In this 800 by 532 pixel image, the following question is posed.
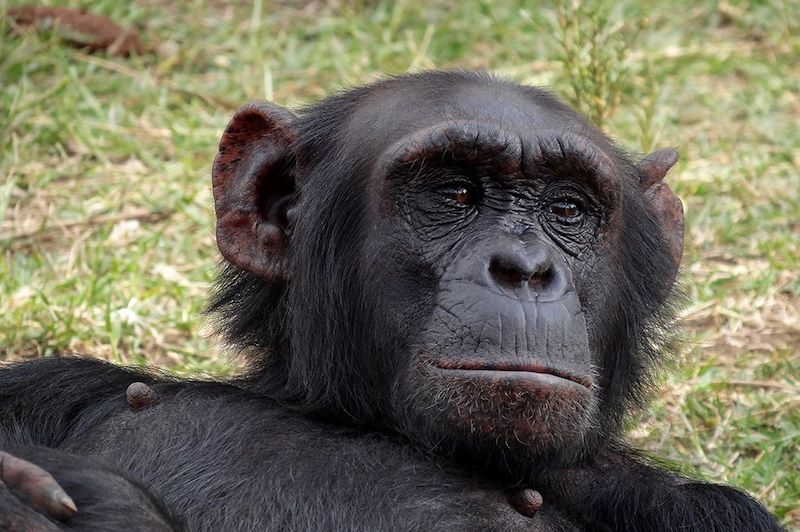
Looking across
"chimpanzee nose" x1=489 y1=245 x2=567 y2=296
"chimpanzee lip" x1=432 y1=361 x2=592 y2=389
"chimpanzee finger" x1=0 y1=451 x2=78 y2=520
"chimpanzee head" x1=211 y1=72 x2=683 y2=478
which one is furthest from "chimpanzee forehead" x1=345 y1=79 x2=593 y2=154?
"chimpanzee finger" x1=0 y1=451 x2=78 y2=520

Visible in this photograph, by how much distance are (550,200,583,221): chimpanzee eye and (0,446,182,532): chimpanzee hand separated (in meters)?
1.74

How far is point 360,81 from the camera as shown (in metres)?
9.05

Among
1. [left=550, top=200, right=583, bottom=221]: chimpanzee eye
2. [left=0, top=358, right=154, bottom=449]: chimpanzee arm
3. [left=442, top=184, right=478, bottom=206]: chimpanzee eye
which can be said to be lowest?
[left=0, top=358, right=154, bottom=449]: chimpanzee arm

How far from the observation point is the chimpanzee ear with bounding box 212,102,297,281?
5160 millimetres

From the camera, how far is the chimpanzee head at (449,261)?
14.4 feet

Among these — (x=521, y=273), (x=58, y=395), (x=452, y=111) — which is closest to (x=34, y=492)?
(x=58, y=395)

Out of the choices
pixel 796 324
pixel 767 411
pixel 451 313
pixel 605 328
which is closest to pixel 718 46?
pixel 796 324

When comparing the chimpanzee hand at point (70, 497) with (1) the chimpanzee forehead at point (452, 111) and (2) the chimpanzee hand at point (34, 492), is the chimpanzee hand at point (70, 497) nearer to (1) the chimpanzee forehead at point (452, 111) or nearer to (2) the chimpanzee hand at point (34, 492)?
(2) the chimpanzee hand at point (34, 492)

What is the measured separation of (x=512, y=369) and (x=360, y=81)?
504 centimetres

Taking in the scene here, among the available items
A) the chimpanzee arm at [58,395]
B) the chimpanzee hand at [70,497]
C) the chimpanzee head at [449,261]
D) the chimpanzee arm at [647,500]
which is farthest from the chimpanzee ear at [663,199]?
the chimpanzee hand at [70,497]

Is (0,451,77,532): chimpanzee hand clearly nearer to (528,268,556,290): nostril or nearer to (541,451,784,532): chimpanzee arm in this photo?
(528,268,556,290): nostril

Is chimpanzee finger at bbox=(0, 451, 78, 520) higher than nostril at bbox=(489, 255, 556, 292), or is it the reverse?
nostril at bbox=(489, 255, 556, 292)

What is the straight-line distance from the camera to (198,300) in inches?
304

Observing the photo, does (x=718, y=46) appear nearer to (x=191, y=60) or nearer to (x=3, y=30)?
(x=191, y=60)
